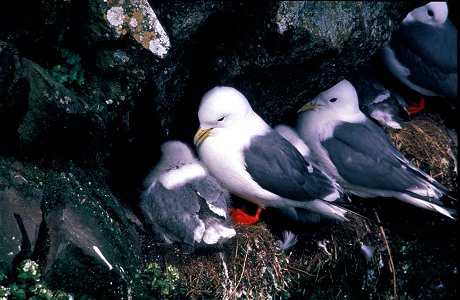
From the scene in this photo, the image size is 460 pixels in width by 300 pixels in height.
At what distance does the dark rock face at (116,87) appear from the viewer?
142 inches

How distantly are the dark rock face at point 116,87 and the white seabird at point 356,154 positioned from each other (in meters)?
0.44

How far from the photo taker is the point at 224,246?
16.2ft

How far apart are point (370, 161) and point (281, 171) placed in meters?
0.98

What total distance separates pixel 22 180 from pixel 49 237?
391mm

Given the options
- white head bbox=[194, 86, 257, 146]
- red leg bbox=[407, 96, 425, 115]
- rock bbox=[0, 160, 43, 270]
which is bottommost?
red leg bbox=[407, 96, 425, 115]

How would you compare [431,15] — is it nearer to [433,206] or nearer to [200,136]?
[433,206]

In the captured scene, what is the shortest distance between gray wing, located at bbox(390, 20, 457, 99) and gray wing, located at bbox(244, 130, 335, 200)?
211cm

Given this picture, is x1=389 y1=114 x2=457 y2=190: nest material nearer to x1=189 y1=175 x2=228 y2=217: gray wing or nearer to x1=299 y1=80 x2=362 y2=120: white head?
x1=299 y1=80 x2=362 y2=120: white head

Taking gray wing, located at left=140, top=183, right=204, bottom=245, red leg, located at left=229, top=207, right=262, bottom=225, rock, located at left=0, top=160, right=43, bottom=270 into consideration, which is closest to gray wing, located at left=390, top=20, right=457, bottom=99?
red leg, located at left=229, top=207, right=262, bottom=225

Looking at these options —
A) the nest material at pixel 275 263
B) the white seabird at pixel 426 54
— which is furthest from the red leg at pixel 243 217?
the white seabird at pixel 426 54

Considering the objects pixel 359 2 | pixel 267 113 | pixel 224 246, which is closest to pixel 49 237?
pixel 224 246

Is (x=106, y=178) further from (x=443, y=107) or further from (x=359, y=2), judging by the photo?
(x=443, y=107)

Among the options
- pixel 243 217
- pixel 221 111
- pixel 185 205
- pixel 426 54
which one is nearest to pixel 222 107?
pixel 221 111

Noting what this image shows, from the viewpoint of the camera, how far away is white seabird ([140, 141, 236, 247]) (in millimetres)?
4785
